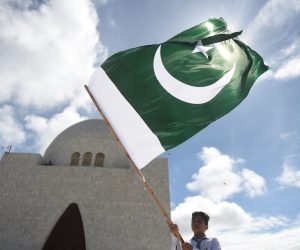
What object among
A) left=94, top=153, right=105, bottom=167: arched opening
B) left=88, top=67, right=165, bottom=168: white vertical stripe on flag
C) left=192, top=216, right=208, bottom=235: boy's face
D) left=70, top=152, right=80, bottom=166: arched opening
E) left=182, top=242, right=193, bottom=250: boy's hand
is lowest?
left=182, top=242, right=193, bottom=250: boy's hand

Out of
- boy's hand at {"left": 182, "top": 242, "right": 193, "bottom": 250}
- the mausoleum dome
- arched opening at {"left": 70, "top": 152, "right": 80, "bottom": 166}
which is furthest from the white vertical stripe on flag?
arched opening at {"left": 70, "top": 152, "right": 80, "bottom": 166}

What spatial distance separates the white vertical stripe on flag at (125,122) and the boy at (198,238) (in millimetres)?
1059

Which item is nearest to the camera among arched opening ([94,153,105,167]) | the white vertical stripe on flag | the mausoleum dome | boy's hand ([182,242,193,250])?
boy's hand ([182,242,193,250])

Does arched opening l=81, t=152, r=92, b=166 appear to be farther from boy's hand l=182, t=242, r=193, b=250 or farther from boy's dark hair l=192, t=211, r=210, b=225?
boy's hand l=182, t=242, r=193, b=250

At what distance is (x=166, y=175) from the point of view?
50.0 ft

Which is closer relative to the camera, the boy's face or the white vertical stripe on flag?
the boy's face

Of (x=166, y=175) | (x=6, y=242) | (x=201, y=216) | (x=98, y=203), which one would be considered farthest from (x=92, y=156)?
(x=201, y=216)

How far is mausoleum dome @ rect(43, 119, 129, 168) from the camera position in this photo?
16.0 metres

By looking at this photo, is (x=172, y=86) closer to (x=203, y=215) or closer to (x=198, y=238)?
(x=203, y=215)

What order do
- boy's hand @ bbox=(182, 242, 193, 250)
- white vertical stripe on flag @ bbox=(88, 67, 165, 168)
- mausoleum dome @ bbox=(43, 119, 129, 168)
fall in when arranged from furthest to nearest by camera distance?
mausoleum dome @ bbox=(43, 119, 129, 168) → white vertical stripe on flag @ bbox=(88, 67, 165, 168) → boy's hand @ bbox=(182, 242, 193, 250)

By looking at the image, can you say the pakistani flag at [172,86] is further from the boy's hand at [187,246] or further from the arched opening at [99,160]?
the arched opening at [99,160]

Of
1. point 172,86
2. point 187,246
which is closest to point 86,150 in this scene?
point 172,86

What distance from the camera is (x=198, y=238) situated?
295 cm

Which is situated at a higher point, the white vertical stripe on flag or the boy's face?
the white vertical stripe on flag
